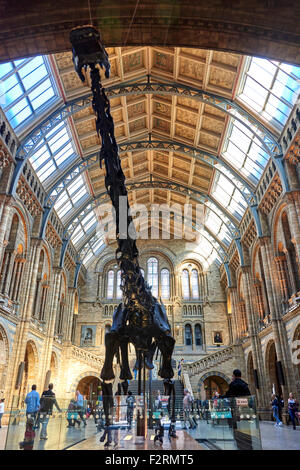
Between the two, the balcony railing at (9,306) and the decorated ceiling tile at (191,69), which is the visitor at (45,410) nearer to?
the balcony railing at (9,306)

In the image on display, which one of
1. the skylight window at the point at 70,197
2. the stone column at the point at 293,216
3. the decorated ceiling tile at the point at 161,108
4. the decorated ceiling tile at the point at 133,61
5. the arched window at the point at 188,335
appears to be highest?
the decorated ceiling tile at the point at 161,108

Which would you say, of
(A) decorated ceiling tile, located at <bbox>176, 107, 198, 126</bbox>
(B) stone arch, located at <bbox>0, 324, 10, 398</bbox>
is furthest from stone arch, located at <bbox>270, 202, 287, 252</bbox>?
(B) stone arch, located at <bbox>0, 324, 10, 398</bbox>

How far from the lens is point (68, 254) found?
1077 inches

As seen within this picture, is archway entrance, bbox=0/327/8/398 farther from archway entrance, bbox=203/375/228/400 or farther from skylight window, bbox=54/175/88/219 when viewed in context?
archway entrance, bbox=203/375/228/400

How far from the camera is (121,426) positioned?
6121 millimetres

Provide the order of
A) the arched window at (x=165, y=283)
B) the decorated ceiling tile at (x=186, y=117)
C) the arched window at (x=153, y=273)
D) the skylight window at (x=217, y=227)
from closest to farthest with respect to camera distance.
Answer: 1. the decorated ceiling tile at (x=186, y=117)
2. the skylight window at (x=217, y=227)
3. the arched window at (x=165, y=283)
4. the arched window at (x=153, y=273)

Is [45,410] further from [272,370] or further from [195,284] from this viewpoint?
[195,284]

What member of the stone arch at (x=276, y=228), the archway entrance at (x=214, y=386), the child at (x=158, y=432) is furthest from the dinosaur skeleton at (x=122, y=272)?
the archway entrance at (x=214, y=386)

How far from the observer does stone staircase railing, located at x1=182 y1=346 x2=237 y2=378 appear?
25875 millimetres

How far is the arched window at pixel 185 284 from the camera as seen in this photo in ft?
108

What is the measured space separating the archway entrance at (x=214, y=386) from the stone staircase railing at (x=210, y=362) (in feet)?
10.0

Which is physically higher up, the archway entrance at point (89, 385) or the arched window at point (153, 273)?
the arched window at point (153, 273)
